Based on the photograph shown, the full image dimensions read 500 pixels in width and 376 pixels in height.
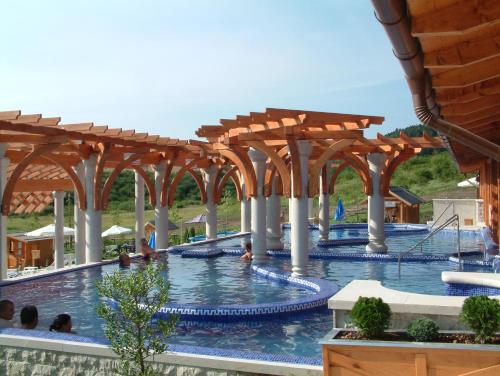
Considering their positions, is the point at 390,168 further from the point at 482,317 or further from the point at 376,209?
the point at 482,317

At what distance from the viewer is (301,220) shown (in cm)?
1274

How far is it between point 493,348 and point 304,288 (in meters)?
7.67

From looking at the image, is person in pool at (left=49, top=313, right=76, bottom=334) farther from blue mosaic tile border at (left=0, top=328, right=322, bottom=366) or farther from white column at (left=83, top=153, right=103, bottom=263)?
white column at (left=83, top=153, right=103, bottom=263)

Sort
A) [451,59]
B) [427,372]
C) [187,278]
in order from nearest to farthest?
[427,372] < [451,59] < [187,278]

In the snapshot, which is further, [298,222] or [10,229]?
[10,229]

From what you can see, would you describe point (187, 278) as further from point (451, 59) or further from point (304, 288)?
point (451, 59)

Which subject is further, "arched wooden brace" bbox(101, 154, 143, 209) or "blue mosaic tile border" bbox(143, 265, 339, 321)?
"arched wooden brace" bbox(101, 154, 143, 209)

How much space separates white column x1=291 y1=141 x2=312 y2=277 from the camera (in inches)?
499

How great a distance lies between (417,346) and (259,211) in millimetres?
10483

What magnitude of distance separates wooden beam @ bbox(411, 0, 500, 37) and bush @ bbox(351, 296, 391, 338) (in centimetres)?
243

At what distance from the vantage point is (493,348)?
461 centimetres

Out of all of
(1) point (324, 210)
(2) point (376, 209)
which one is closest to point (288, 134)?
(2) point (376, 209)

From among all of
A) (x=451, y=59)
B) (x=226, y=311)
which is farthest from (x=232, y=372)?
(x=451, y=59)

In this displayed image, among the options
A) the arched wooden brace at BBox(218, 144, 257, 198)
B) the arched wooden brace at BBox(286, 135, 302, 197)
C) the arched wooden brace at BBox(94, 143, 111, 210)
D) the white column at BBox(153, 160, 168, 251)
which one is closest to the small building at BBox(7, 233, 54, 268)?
the white column at BBox(153, 160, 168, 251)
